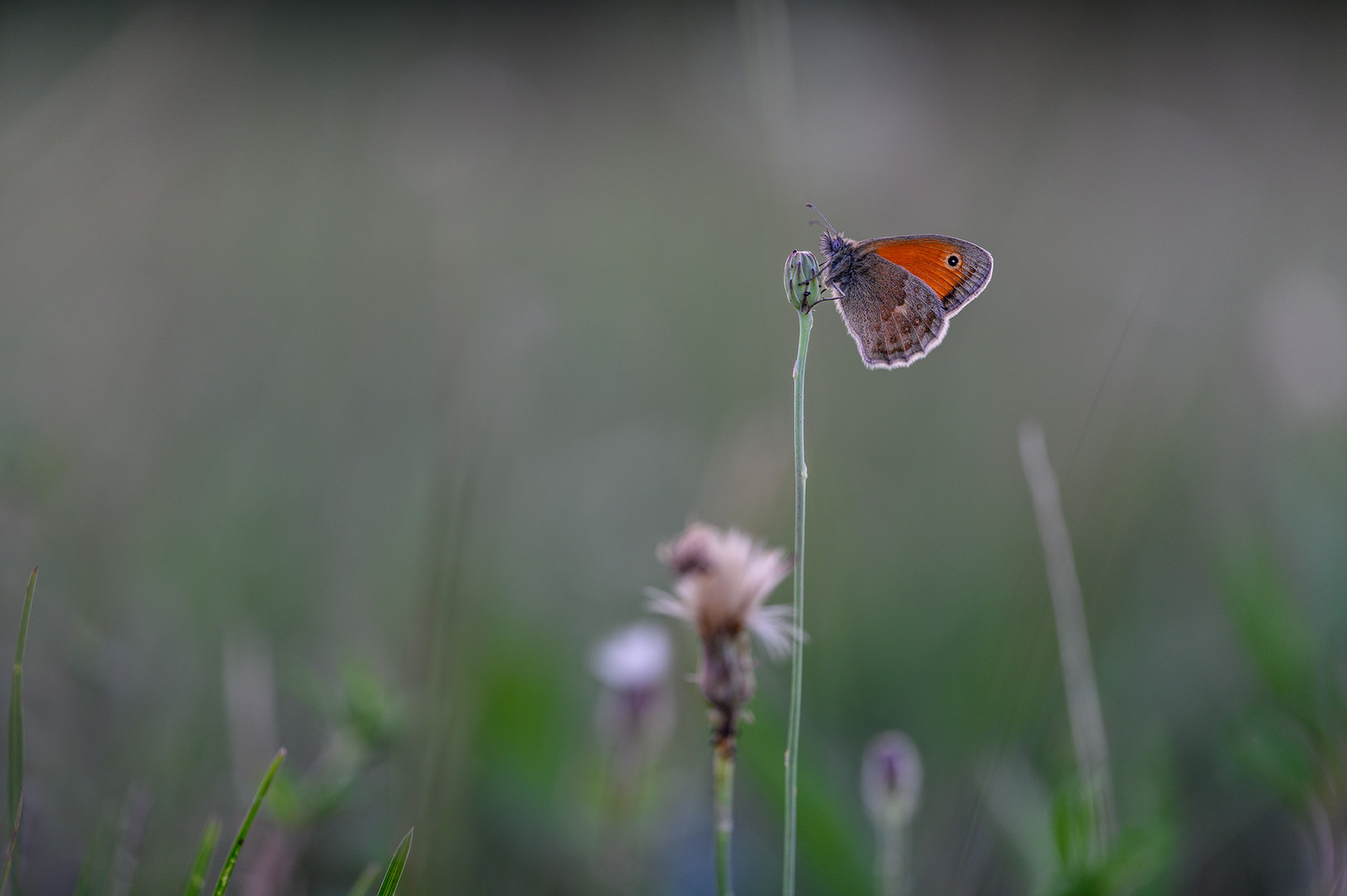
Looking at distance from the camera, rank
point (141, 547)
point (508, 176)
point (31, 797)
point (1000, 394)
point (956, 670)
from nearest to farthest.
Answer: point (31, 797) < point (956, 670) < point (141, 547) < point (1000, 394) < point (508, 176)

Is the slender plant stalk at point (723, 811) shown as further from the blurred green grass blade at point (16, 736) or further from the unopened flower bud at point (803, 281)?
the blurred green grass blade at point (16, 736)

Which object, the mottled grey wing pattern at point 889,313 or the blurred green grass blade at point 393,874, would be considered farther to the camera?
the mottled grey wing pattern at point 889,313

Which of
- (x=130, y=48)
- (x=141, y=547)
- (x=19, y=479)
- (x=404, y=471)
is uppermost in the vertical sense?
(x=130, y=48)

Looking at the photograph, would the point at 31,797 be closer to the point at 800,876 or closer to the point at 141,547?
the point at 141,547

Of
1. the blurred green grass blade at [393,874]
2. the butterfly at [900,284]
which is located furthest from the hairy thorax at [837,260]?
the blurred green grass blade at [393,874]

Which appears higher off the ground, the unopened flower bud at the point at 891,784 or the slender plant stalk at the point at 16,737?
the unopened flower bud at the point at 891,784

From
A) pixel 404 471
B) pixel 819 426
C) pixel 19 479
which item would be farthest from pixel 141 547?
pixel 819 426

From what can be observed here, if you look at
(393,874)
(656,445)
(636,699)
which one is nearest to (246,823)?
(393,874)

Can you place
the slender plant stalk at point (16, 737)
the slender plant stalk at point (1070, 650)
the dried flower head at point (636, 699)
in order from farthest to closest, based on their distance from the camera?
the dried flower head at point (636, 699) → the slender plant stalk at point (1070, 650) → the slender plant stalk at point (16, 737)
